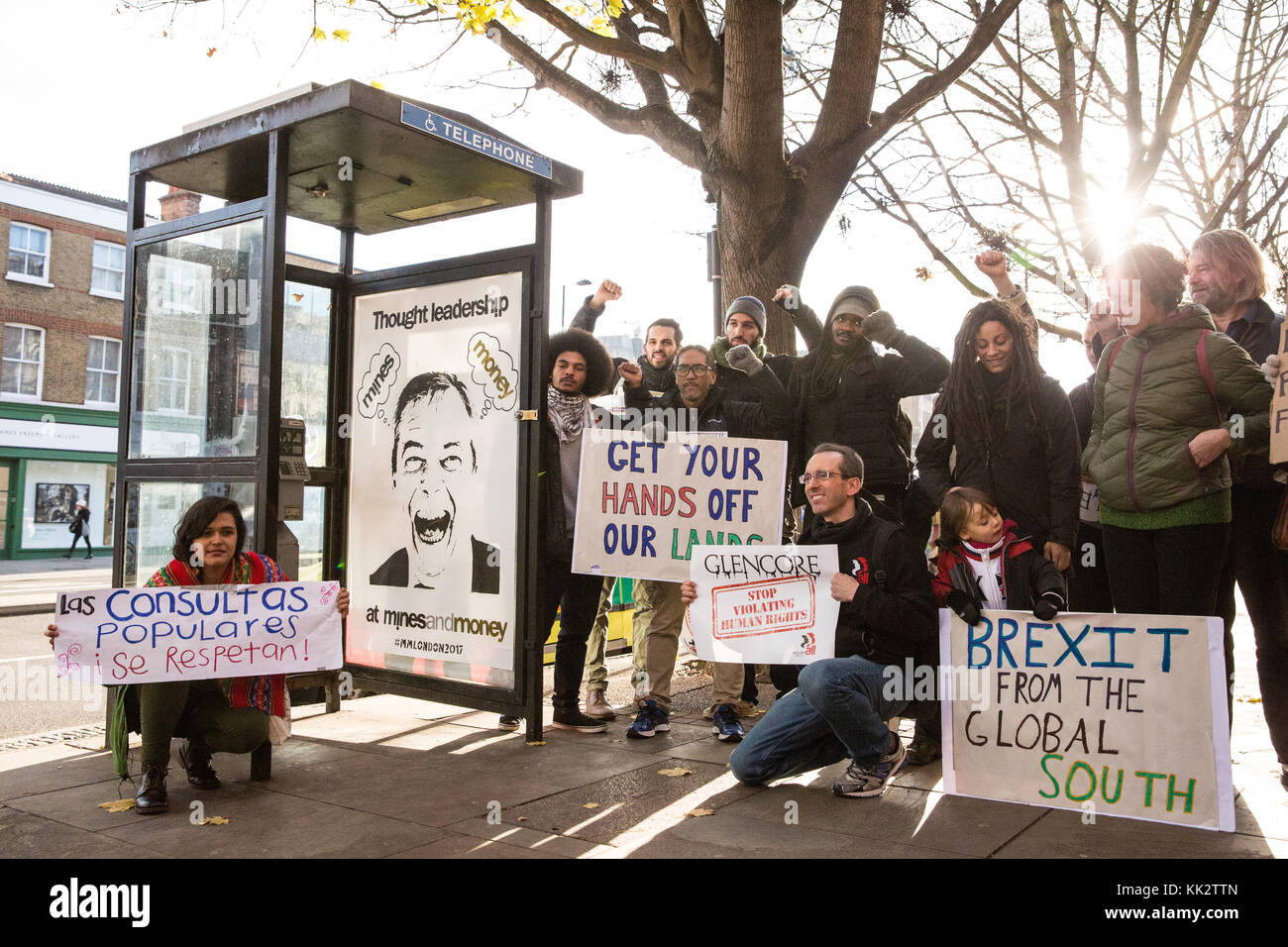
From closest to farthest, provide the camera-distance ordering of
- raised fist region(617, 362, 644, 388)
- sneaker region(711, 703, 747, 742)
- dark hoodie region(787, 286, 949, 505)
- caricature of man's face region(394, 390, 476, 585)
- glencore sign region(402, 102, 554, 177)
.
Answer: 1. glencore sign region(402, 102, 554, 177)
2. dark hoodie region(787, 286, 949, 505)
3. sneaker region(711, 703, 747, 742)
4. caricature of man's face region(394, 390, 476, 585)
5. raised fist region(617, 362, 644, 388)

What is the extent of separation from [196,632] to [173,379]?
1803mm

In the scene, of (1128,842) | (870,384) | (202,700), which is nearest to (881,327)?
(870,384)

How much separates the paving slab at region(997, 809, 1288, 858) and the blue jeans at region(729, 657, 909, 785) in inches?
28.0

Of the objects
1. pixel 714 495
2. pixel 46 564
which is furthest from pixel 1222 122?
pixel 46 564

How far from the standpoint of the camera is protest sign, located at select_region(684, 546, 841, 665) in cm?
431

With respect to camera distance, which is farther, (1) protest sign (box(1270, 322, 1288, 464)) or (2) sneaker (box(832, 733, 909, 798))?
(2) sneaker (box(832, 733, 909, 798))

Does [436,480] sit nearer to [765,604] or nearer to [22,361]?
[765,604]

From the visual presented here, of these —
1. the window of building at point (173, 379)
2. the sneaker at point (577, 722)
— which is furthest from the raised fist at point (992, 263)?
the window of building at point (173, 379)

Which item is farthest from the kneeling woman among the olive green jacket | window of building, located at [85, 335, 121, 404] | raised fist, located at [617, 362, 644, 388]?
window of building, located at [85, 335, 121, 404]

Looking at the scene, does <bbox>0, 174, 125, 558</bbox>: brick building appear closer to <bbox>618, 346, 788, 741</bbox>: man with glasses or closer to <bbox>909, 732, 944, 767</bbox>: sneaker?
<bbox>618, 346, 788, 741</bbox>: man with glasses

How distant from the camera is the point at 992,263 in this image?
14.9ft

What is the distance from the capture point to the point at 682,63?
8.72 metres

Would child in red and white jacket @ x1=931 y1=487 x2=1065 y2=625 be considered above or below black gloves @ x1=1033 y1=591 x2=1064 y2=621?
above
